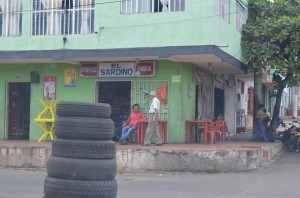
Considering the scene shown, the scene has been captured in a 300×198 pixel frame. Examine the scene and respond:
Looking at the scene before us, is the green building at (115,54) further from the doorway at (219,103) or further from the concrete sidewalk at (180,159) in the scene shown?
the doorway at (219,103)

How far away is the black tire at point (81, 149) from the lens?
5.73 metres

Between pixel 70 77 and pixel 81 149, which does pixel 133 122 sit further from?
pixel 81 149

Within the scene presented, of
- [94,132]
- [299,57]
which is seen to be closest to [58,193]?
[94,132]

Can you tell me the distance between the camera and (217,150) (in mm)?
13367

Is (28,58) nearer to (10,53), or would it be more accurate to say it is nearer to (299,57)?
(10,53)

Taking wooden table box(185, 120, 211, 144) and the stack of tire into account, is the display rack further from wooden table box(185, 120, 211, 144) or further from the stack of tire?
the stack of tire

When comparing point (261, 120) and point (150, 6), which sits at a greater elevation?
point (150, 6)

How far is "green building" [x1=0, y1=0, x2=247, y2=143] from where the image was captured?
15.4 metres

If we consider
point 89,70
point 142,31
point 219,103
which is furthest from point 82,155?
point 219,103

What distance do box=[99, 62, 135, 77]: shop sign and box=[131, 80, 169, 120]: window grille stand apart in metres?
0.43

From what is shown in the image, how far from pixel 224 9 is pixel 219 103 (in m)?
6.29

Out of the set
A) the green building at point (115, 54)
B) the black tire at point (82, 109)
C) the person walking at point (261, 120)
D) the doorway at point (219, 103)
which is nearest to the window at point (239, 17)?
the green building at point (115, 54)

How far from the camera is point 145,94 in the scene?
1669cm

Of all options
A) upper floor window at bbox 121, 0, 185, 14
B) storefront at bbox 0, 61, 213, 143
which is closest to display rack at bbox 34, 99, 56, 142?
storefront at bbox 0, 61, 213, 143
